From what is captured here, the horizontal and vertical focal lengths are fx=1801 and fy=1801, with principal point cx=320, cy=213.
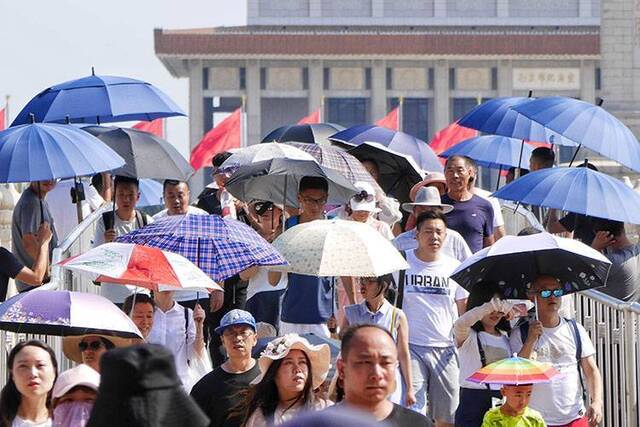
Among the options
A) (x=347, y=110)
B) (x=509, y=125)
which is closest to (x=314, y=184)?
(x=509, y=125)

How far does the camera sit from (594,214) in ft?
32.6

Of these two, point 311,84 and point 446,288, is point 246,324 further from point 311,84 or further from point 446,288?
point 311,84

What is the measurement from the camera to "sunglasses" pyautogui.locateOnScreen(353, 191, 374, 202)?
10062 mm

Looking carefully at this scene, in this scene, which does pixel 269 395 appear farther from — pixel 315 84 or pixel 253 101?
pixel 315 84

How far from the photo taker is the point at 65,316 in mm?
6977

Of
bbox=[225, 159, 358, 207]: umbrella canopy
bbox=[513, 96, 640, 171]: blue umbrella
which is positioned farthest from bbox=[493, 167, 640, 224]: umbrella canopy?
bbox=[225, 159, 358, 207]: umbrella canopy

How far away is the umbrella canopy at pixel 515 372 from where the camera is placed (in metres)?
7.55

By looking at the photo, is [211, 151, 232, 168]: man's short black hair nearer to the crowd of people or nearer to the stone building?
the crowd of people

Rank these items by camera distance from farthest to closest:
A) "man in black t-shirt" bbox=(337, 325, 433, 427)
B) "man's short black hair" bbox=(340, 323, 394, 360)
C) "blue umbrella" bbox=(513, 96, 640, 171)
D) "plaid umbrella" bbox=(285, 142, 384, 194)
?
"blue umbrella" bbox=(513, 96, 640, 171) < "plaid umbrella" bbox=(285, 142, 384, 194) < "man's short black hair" bbox=(340, 323, 394, 360) < "man in black t-shirt" bbox=(337, 325, 433, 427)

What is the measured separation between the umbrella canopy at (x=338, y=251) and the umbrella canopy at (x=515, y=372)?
751 millimetres

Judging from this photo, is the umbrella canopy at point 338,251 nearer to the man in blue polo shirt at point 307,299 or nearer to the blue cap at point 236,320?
the man in blue polo shirt at point 307,299

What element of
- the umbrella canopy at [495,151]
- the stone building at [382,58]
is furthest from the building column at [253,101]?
the umbrella canopy at [495,151]

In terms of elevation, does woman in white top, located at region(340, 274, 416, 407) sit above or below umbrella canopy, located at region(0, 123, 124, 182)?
below

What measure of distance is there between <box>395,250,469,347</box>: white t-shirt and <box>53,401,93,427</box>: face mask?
3.39 m
